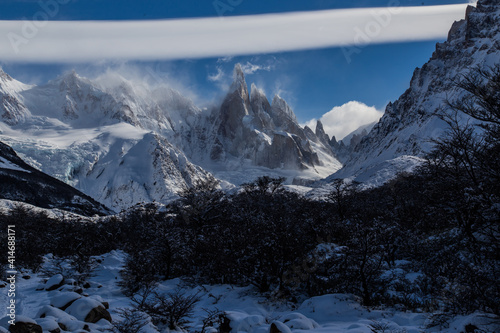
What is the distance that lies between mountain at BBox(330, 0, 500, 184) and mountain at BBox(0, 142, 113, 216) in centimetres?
7936

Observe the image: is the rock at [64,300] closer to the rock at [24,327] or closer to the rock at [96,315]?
the rock at [96,315]

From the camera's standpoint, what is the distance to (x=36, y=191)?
76.9 meters

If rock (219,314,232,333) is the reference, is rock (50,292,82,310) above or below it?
above

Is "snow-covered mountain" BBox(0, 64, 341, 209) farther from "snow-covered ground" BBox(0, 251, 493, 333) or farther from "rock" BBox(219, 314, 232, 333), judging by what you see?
"rock" BBox(219, 314, 232, 333)

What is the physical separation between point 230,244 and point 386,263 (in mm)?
9449

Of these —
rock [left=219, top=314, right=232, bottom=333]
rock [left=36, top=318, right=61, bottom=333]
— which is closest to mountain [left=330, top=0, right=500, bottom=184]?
rock [left=219, top=314, right=232, bottom=333]

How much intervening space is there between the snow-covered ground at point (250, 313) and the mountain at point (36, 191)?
2742 inches

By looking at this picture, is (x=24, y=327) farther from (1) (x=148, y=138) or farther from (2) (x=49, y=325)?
(1) (x=148, y=138)

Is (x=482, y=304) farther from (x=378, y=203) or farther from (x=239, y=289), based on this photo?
(x=378, y=203)

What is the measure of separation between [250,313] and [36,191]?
282ft

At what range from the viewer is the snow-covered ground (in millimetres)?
7483

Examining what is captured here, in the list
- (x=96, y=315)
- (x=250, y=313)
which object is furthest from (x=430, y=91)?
(x=96, y=315)

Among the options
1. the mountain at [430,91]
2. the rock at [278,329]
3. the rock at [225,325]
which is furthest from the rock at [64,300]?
the mountain at [430,91]

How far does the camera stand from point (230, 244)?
64.0 ft
